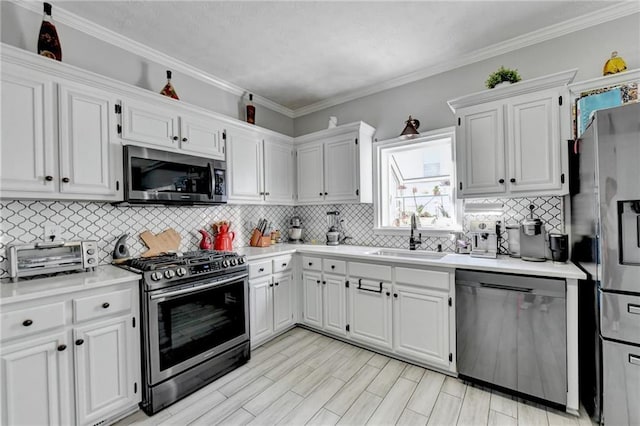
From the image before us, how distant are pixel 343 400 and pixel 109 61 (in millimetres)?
3326

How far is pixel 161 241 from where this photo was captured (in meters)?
2.72

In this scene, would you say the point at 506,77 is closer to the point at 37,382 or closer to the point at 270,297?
the point at 270,297

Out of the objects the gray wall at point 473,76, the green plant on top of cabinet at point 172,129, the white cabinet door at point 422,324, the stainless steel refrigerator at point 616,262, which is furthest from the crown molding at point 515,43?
the white cabinet door at point 422,324

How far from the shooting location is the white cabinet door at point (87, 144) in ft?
6.38

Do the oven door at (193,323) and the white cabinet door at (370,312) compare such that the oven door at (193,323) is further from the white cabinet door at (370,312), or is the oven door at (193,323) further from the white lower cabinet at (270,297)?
the white cabinet door at (370,312)

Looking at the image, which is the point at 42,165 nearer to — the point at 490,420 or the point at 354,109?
the point at 354,109

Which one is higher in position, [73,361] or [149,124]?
[149,124]

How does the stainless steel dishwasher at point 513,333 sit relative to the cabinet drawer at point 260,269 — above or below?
below

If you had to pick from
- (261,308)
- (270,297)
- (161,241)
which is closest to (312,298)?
(270,297)

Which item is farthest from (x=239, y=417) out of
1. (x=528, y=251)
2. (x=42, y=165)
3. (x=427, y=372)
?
(x=528, y=251)

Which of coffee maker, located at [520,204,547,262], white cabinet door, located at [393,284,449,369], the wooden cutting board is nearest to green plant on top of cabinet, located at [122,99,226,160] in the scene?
the wooden cutting board

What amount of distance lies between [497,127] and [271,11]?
2.03m

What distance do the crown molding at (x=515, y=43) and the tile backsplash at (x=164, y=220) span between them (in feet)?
4.58

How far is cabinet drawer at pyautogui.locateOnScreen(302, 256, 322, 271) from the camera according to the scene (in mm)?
3127
